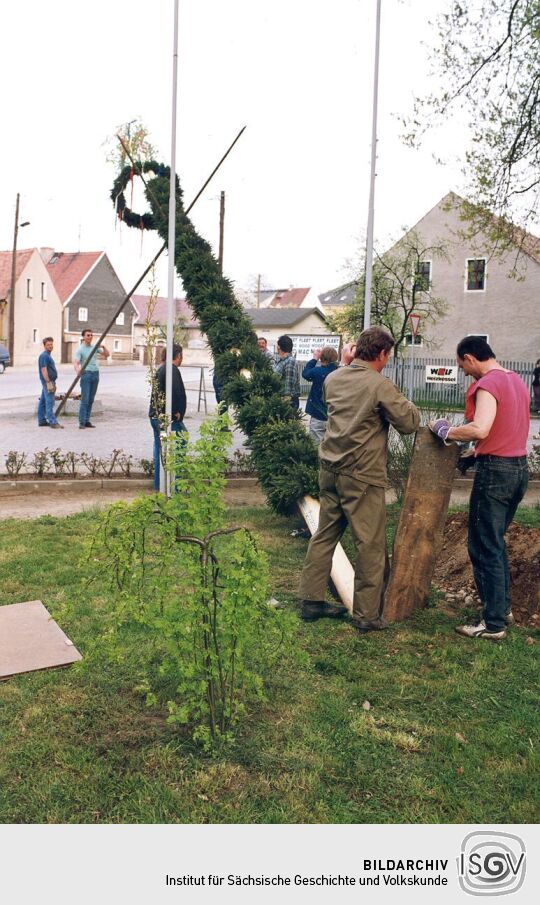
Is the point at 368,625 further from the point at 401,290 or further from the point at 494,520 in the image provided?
the point at 401,290

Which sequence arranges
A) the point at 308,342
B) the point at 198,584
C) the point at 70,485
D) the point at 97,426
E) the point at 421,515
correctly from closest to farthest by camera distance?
the point at 198,584
the point at 421,515
the point at 70,485
the point at 97,426
the point at 308,342

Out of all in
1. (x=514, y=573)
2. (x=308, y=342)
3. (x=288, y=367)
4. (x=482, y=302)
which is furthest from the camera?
(x=482, y=302)

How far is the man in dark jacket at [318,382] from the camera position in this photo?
9.27 m

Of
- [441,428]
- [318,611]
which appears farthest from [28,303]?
[441,428]

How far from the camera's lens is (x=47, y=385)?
1672 centimetres

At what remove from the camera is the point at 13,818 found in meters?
3.06

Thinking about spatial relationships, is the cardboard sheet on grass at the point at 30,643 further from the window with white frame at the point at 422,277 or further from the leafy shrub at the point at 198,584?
the window with white frame at the point at 422,277

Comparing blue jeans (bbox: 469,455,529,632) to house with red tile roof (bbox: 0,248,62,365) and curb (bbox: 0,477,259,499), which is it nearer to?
curb (bbox: 0,477,259,499)

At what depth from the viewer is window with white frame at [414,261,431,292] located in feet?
115

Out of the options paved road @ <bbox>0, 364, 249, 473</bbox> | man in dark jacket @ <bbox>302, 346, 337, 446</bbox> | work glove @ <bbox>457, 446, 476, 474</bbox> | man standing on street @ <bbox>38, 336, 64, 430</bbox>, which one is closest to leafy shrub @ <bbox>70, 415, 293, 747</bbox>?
work glove @ <bbox>457, 446, 476, 474</bbox>

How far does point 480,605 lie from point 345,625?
118 centimetres

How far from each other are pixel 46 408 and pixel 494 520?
45.8 ft

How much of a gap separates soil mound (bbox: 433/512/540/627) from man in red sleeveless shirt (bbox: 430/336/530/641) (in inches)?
→ 23.3

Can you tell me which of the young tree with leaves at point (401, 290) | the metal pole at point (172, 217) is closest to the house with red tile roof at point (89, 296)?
the young tree with leaves at point (401, 290)
